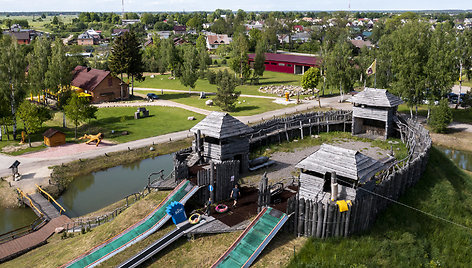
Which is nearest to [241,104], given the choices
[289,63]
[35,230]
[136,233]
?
[289,63]

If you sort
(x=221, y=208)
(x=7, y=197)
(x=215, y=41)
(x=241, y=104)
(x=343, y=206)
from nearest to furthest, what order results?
1. (x=343, y=206)
2. (x=221, y=208)
3. (x=7, y=197)
4. (x=241, y=104)
5. (x=215, y=41)

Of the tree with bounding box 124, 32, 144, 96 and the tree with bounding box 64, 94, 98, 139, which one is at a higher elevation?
the tree with bounding box 124, 32, 144, 96

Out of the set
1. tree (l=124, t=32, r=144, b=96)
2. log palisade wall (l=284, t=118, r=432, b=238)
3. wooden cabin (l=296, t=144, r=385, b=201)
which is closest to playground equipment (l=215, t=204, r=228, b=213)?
log palisade wall (l=284, t=118, r=432, b=238)

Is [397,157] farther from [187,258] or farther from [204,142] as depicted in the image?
[187,258]

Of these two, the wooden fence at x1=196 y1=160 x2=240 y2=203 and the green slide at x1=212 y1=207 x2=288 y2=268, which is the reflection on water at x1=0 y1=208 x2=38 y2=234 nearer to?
the wooden fence at x1=196 y1=160 x2=240 y2=203

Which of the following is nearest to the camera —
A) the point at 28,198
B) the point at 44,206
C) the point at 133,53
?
the point at 44,206

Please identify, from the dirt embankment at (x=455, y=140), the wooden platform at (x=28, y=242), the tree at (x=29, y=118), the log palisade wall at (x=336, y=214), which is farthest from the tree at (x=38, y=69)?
the dirt embankment at (x=455, y=140)

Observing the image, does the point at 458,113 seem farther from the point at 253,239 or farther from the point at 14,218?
the point at 14,218
